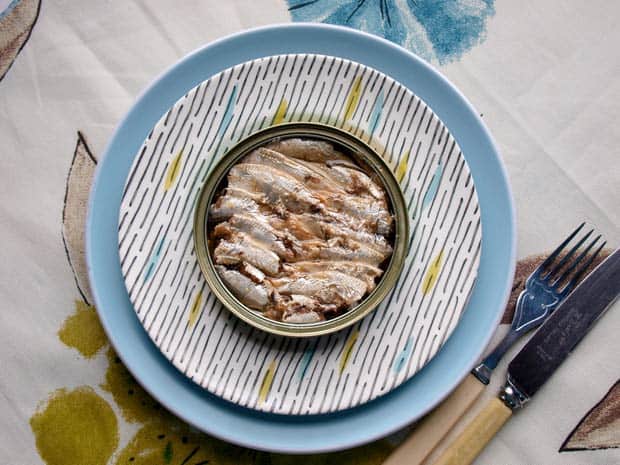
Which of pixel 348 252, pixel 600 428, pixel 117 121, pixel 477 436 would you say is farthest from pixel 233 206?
pixel 600 428

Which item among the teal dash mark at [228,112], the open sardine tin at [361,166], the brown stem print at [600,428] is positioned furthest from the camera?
the brown stem print at [600,428]

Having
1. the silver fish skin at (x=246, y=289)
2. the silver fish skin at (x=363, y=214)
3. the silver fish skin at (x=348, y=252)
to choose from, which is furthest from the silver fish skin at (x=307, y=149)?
the silver fish skin at (x=246, y=289)

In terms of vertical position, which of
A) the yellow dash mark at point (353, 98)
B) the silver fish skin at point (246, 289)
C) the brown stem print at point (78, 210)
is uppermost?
the yellow dash mark at point (353, 98)

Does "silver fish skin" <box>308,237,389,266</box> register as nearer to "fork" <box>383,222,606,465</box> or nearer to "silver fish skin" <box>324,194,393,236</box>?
"silver fish skin" <box>324,194,393,236</box>

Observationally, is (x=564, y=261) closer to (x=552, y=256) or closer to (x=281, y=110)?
(x=552, y=256)

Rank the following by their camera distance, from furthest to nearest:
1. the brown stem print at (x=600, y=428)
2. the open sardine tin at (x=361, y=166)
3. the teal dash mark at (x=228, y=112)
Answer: the brown stem print at (x=600, y=428), the teal dash mark at (x=228, y=112), the open sardine tin at (x=361, y=166)

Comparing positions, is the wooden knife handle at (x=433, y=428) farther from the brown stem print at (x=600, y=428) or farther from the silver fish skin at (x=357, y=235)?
the silver fish skin at (x=357, y=235)
